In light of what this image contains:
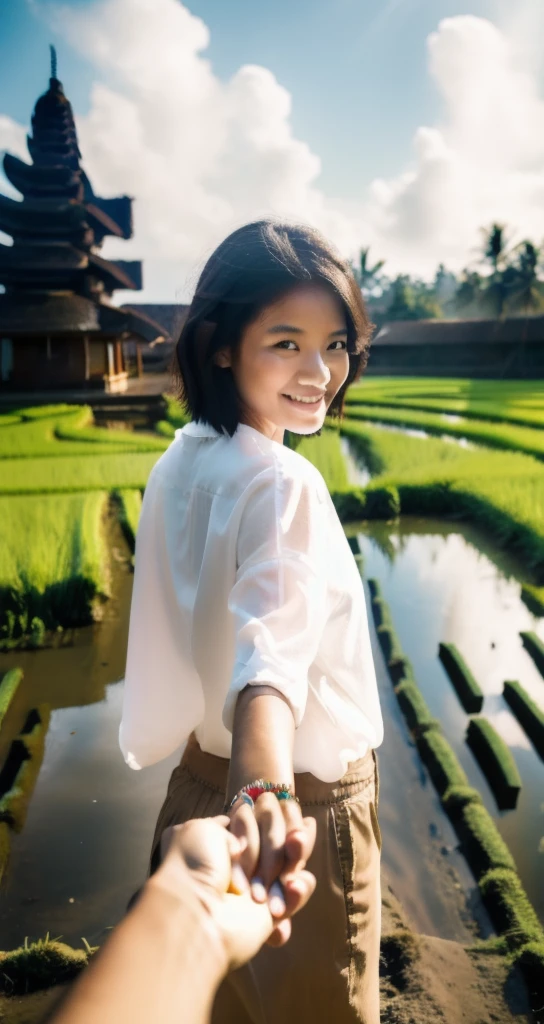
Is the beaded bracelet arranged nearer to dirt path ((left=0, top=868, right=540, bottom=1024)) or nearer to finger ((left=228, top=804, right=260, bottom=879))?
finger ((left=228, top=804, right=260, bottom=879))

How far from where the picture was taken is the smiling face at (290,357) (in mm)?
831

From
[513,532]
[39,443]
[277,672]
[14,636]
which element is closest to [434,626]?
[513,532]

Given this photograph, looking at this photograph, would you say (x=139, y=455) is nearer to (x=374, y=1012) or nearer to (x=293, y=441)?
(x=293, y=441)

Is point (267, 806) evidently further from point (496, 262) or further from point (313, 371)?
point (496, 262)

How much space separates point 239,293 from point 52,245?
47.5 ft

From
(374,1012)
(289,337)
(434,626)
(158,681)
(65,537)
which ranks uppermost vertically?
(289,337)

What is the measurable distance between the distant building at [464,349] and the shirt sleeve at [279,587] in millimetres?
21196

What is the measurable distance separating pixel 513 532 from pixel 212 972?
5.21 m

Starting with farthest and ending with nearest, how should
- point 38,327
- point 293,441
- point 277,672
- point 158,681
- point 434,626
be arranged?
point 38,327 < point 293,441 < point 434,626 < point 158,681 < point 277,672

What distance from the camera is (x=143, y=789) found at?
2500 millimetres

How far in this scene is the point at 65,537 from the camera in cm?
446

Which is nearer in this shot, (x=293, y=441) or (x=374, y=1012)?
(x=374, y=1012)

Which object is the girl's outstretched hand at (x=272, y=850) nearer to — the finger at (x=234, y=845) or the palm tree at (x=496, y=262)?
the finger at (x=234, y=845)

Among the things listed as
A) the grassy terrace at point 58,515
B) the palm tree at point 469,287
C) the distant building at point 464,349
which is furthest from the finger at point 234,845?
the palm tree at point 469,287
